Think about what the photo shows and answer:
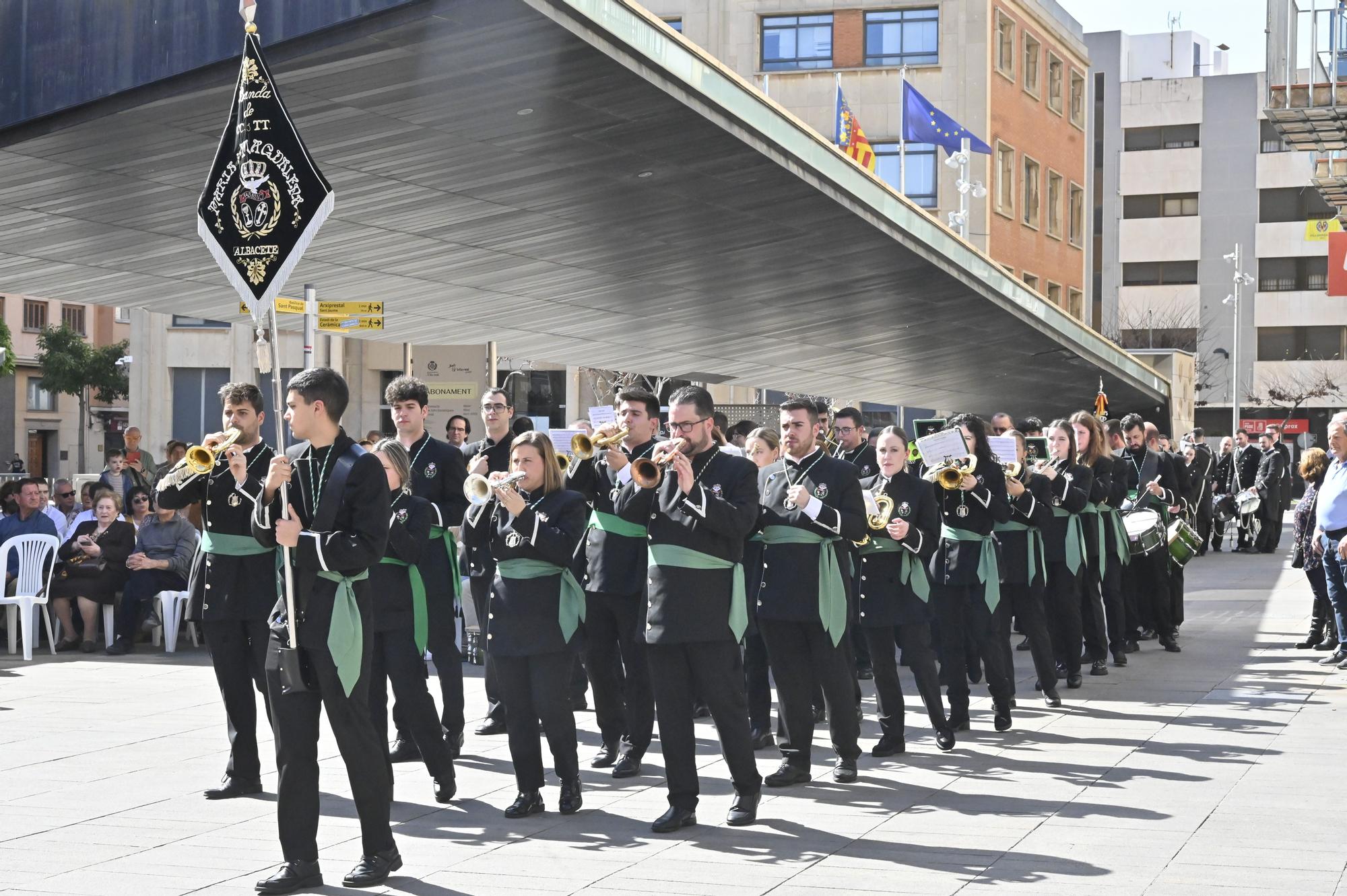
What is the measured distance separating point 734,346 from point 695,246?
32.7 ft

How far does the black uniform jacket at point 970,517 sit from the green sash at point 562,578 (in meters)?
2.90

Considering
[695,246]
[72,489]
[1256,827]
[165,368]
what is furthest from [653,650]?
[165,368]

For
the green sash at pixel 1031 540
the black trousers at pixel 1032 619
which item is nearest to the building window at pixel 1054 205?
the green sash at pixel 1031 540

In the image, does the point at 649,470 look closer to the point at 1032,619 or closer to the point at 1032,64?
the point at 1032,619

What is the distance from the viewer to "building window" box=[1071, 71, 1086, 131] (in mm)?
57281

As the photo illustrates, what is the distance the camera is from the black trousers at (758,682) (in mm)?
9562

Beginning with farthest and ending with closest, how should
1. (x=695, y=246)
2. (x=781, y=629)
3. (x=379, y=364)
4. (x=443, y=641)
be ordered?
(x=379, y=364)
(x=695, y=246)
(x=443, y=641)
(x=781, y=629)

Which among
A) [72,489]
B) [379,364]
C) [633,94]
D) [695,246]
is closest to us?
[633,94]

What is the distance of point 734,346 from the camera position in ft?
89.8

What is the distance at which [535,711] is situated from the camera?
767 centimetres

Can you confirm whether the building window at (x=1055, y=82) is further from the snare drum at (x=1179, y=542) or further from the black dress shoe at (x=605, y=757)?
the black dress shoe at (x=605, y=757)

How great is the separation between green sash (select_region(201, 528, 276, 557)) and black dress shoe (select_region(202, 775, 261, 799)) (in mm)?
1078

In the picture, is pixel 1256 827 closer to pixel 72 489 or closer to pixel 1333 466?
pixel 1333 466

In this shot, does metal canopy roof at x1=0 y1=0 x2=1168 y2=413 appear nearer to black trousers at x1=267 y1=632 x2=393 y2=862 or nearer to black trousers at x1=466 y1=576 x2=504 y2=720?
black trousers at x1=466 y1=576 x2=504 y2=720
